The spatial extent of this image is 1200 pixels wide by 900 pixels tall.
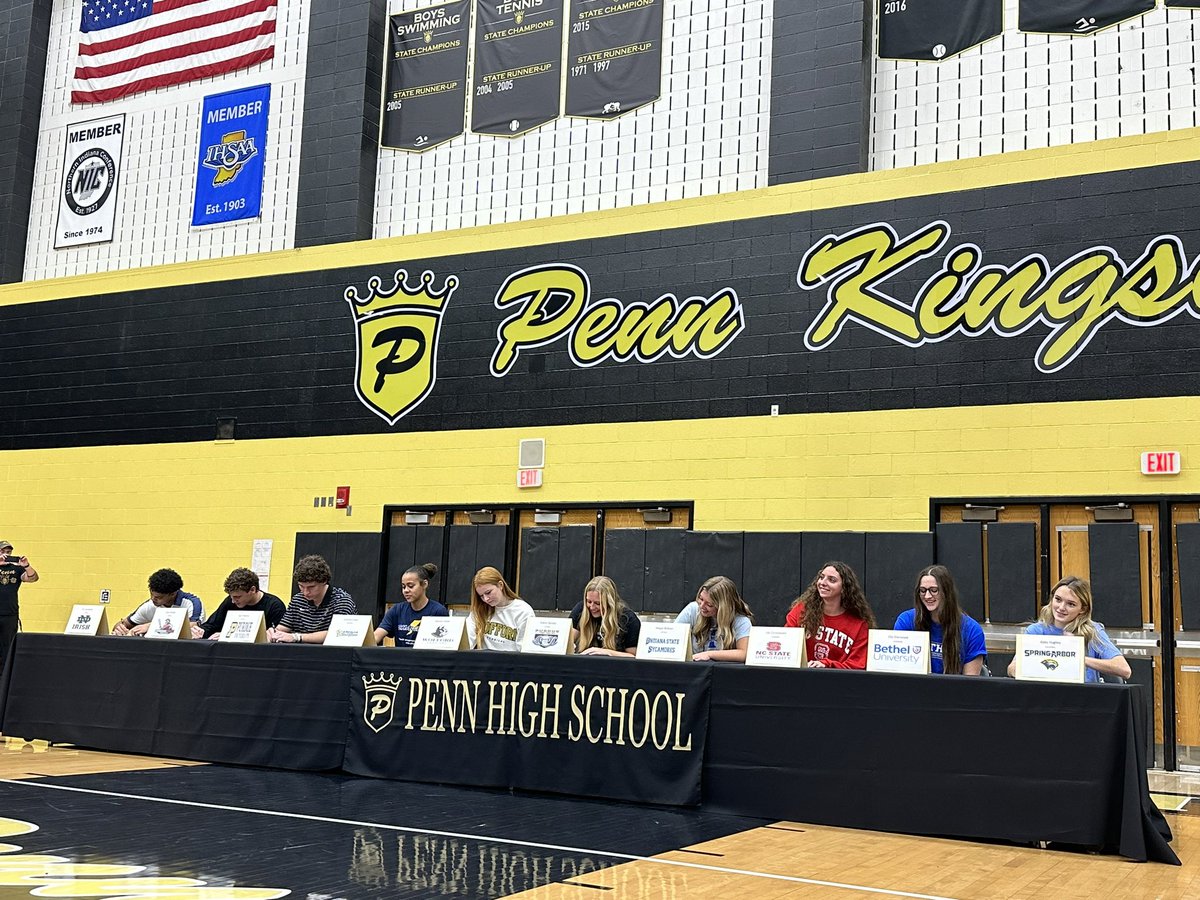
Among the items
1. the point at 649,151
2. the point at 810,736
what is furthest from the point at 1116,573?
the point at 649,151

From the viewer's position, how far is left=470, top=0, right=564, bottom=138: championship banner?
1173 cm

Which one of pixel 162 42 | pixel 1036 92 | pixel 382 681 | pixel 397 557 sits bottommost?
pixel 382 681

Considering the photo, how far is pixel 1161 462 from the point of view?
27.8ft

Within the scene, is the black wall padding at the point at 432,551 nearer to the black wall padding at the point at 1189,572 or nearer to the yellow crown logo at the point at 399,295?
the yellow crown logo at the point at 399,295

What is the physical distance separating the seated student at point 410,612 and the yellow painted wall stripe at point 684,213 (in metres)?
4.44

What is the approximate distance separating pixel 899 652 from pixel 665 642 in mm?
1284

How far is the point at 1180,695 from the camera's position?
8359 mm

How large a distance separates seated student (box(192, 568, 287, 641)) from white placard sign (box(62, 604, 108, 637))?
2.39 ft

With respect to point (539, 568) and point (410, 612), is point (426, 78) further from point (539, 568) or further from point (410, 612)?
point (410, 612)

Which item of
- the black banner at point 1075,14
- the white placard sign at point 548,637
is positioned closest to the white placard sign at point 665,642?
the white placard sign at point 548,637

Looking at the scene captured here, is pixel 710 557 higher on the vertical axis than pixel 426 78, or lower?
lower

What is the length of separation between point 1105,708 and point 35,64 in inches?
567

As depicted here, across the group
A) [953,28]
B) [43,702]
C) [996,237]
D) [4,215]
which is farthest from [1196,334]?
[4,215]

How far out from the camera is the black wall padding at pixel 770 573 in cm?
959
